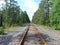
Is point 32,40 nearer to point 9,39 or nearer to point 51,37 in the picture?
point 9,39

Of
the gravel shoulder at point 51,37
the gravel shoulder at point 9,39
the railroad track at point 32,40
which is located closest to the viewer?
the railroad track at point 32,40

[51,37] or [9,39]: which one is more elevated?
[9,39]

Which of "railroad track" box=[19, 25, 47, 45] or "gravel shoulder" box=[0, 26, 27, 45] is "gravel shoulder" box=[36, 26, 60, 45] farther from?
"gravel shoulder" box=[0, 26, 27, 45]

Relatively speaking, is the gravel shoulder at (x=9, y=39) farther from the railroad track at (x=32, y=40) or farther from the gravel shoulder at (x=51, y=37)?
the gravel shoulder at (x=51, y=37)

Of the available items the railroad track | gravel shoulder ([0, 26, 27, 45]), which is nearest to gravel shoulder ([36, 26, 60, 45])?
the railroad track

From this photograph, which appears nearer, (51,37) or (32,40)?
(32,40)

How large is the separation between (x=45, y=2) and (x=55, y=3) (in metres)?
49.7

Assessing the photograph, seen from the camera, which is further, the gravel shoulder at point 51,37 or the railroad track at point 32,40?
the gravel shoulder at point 51,37

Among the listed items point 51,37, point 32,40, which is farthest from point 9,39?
point 51,37

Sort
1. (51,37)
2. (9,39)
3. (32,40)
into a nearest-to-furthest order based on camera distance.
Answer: (32,40) < (9,39) < (51,37)

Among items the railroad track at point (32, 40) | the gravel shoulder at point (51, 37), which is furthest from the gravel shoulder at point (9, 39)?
the gravel shoulder at point (51, 37)

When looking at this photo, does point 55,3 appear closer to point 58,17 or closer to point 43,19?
point 58,17

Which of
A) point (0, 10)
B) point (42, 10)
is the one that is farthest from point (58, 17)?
point (42, 10)

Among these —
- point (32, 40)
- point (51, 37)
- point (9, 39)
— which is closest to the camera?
point (32, 40)
